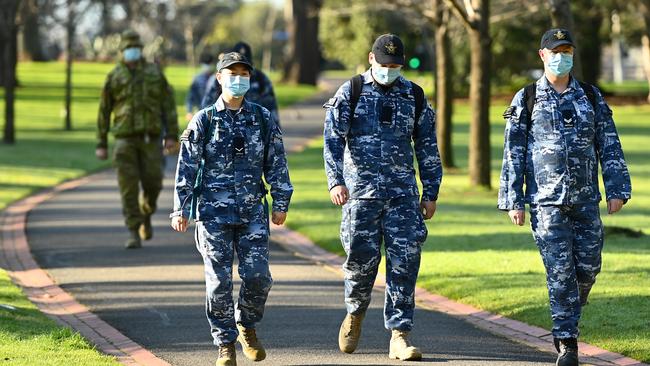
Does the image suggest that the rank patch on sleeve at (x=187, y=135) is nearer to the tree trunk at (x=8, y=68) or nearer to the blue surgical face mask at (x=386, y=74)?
the blue surgical face mask at (x=386, y=74)

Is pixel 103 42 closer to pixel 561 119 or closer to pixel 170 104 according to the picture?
pixel 170 104

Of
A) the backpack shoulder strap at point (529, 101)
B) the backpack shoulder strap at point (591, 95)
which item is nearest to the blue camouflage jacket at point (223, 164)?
the backpack shoulder strap at point (529, 101)

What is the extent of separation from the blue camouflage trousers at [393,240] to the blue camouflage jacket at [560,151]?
1.88 ft

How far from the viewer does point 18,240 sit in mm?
14883

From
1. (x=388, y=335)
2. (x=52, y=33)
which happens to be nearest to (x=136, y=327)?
(x=388, y=335)

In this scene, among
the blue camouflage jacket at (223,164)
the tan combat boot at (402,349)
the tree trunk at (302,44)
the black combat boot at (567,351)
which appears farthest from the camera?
the tree trunk at (302,44)

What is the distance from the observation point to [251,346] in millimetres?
8180

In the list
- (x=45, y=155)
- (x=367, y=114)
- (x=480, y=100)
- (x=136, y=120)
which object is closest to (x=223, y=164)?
(x=367, y=114)

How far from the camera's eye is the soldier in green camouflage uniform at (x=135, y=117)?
13586mm

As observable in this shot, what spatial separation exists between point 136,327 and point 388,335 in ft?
5.98

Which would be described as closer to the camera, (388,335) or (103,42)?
(388,335)

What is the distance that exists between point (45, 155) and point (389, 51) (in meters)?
21.6

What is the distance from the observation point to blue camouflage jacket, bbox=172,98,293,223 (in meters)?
8.01

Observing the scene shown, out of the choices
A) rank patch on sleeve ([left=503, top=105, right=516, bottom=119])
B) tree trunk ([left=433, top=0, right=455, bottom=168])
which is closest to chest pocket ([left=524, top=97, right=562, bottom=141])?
rank patch on sleeve ([left=503, top=105, right=516, bottom=119])
